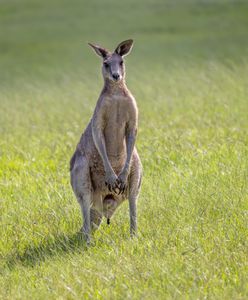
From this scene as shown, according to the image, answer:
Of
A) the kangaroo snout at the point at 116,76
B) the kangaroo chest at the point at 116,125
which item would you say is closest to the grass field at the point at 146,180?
the kangaroo chest at the point at 116,125

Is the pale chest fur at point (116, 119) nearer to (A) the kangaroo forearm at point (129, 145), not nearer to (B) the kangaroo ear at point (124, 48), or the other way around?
(A) the kangaroo forearm at point (129, 145)

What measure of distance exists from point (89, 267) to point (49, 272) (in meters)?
0.34

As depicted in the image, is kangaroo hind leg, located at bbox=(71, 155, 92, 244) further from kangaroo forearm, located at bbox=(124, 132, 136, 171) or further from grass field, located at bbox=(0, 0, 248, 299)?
kangaroo forearm, located at bbox=(124, 132, 136, 171)

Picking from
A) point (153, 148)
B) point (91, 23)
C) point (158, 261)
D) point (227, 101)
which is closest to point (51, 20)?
point (91, 23)

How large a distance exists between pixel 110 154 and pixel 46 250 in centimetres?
113

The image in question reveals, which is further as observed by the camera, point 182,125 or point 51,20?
point 51,20

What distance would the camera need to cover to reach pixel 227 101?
14.1 meters

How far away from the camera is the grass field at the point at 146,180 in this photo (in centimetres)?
578

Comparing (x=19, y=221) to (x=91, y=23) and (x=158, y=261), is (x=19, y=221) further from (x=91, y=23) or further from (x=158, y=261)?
(x=91, y=23)

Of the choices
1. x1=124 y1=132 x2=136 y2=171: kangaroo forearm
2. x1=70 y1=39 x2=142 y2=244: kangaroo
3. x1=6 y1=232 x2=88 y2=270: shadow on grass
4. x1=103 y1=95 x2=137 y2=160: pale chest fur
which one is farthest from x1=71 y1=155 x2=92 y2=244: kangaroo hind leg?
x1=124 y1=132 x2=136 y2=171: kangaroo forearm

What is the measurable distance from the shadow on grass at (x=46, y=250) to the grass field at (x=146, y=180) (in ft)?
0.04

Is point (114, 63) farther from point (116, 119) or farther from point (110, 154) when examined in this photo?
point (110, 154)

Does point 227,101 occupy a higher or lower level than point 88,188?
lower

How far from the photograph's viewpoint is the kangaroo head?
7.23 m
